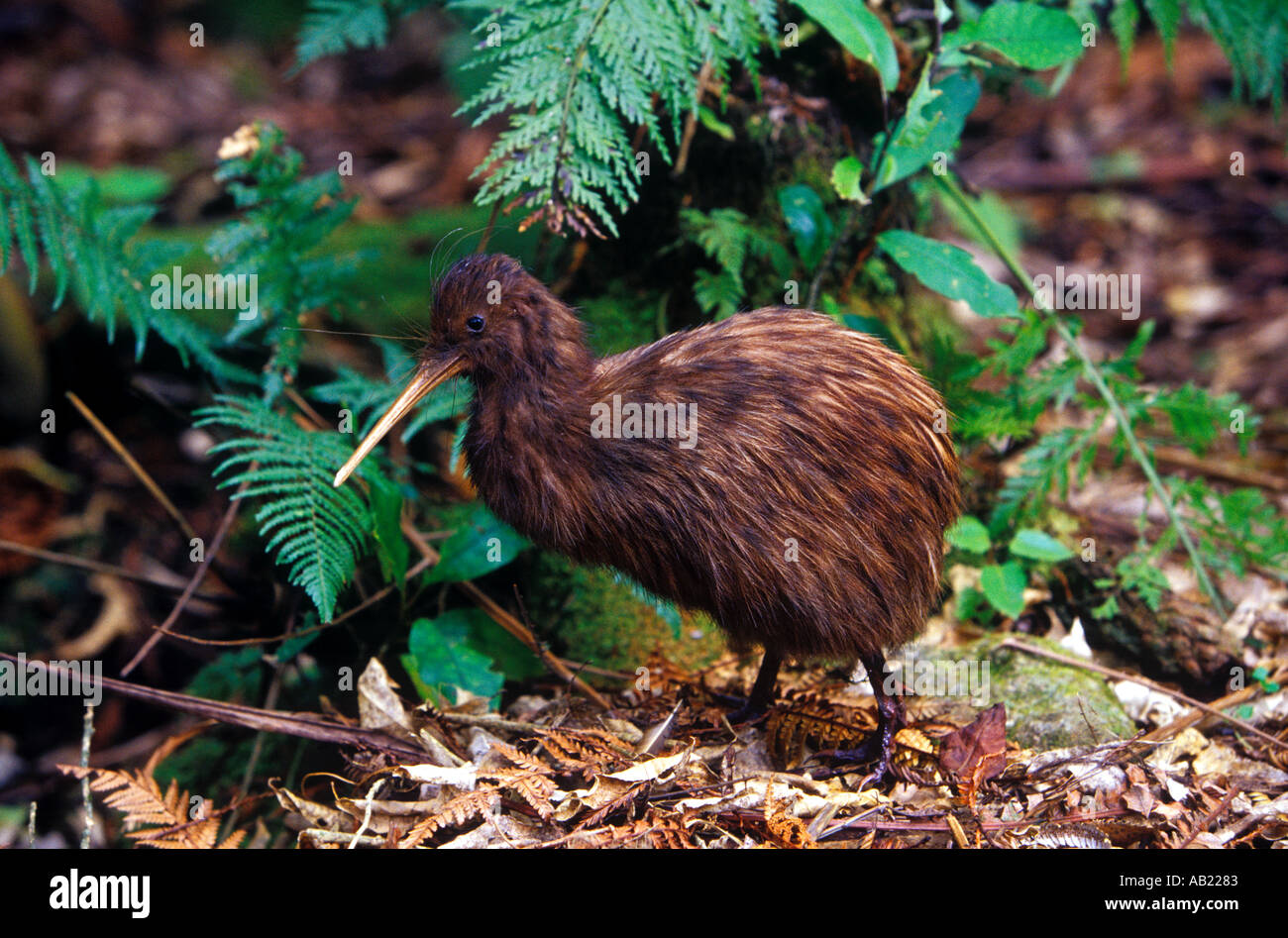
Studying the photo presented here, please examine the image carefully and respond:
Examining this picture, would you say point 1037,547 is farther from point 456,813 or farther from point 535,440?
point 456,813

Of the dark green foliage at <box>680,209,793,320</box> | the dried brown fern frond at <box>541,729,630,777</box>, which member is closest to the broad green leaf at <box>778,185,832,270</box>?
the dark green foliage at <box>680,209,793,320</box>

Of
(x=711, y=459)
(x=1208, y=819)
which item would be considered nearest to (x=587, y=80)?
(x=711, y=459)

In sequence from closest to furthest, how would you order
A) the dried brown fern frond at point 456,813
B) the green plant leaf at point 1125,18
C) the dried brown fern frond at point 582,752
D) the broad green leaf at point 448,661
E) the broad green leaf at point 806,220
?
1. the dried brown fern frond at point 456,813
2. the dried brown fern frond at point 582,752
3. the broad green leaf at point 448,661
4. the broad green leaf at point 806,220
5. the green plant leaf at point 1125,18

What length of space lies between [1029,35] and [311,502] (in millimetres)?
2633

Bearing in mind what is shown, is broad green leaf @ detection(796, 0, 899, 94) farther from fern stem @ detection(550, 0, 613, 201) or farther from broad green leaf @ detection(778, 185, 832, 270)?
fern stem @ detection(550, 0, 613, 201)

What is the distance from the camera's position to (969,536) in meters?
3.65

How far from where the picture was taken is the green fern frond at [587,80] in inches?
122

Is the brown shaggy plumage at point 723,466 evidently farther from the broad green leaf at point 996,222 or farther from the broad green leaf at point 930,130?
the broad green leaf at point 996,222

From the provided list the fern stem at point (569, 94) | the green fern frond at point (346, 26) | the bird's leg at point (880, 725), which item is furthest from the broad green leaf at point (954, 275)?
the green fern frond at point (346, 26)

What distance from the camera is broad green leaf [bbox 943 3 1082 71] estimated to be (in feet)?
10.9

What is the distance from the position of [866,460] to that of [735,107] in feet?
5.73

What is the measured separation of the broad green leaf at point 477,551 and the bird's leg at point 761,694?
87 cm

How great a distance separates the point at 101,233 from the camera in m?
3.90
